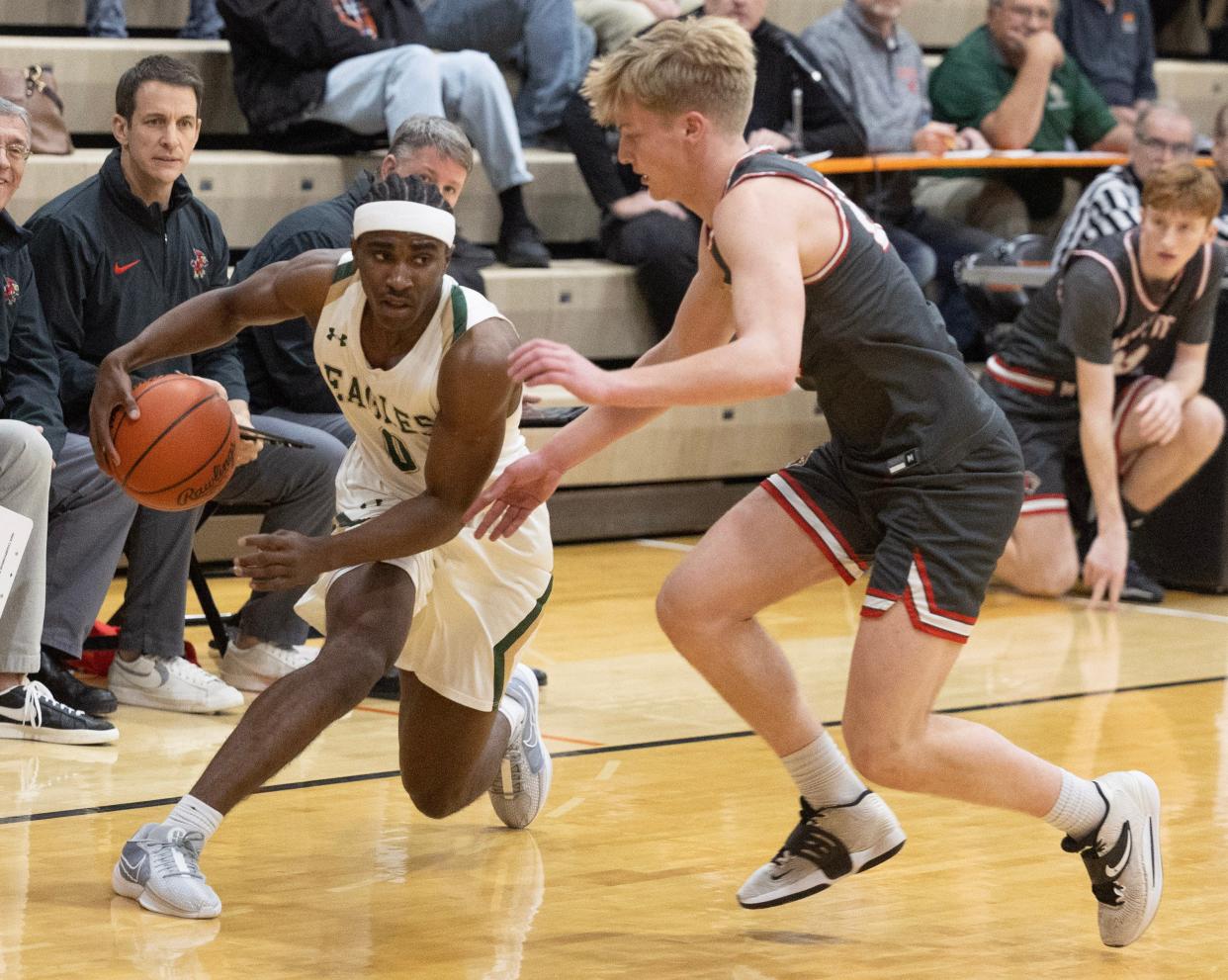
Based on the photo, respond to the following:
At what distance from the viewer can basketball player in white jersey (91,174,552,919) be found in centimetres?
350

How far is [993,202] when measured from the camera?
360 inches

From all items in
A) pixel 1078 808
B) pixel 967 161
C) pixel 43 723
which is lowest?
pixel 43 723

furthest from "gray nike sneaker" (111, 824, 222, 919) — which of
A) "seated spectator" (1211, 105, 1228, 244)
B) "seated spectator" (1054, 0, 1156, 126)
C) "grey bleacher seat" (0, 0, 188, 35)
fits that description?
"seated spectator" (1054, 0, 1156, 126)

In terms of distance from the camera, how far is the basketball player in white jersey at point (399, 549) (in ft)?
11.5

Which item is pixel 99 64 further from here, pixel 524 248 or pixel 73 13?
pixel 524 248

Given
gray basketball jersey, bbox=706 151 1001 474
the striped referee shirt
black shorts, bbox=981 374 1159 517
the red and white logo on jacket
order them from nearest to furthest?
gray basketball jersey, bbox=706 151 1001 474 → the red and white logo on jacket → black shorts, bbox=981 374 1159 517 → the striped referee shirt

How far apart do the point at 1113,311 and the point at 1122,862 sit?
364 cm

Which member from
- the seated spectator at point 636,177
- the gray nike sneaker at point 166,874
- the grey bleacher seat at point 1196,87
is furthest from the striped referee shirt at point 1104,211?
the gray nike sneaker at point 166,874

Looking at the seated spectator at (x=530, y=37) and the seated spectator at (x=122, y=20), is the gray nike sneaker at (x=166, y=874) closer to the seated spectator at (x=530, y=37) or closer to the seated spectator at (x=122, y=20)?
the seated spectator at (x=122, y=20)

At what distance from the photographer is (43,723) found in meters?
4.77

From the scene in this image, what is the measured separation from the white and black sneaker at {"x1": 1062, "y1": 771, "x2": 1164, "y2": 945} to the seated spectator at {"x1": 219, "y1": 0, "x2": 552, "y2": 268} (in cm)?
446

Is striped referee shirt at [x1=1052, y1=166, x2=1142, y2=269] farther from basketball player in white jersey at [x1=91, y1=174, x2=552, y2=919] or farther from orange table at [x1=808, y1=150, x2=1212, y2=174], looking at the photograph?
basketball player in white jersey at [x1=91, y1=174, x2=552, y2=919]

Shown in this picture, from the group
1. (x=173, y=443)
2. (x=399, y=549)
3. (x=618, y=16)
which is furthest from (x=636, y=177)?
(x=399, y=549)

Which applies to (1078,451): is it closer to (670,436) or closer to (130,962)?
(670,436)
